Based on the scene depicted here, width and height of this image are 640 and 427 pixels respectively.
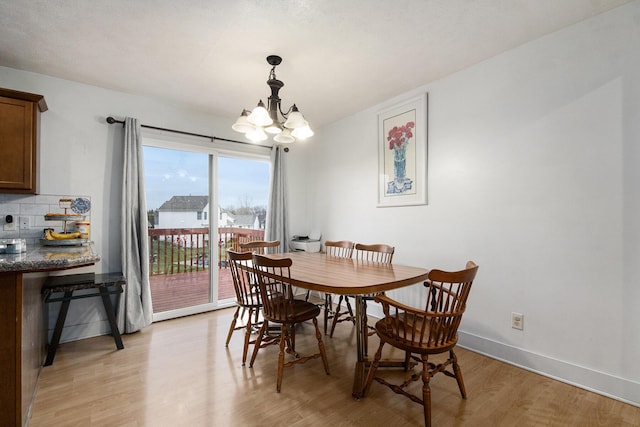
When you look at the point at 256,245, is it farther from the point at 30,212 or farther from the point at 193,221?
the point at 30,212

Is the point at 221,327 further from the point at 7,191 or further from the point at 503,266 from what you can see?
the point at 503,266

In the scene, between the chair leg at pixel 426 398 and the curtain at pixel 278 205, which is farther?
the curtain at pixel 278 205

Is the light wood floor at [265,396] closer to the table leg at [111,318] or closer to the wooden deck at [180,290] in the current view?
the table leg at [111,318]

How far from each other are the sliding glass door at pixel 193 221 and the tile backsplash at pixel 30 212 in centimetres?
82

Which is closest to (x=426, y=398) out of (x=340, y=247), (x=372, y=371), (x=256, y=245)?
(x=372, y=371)

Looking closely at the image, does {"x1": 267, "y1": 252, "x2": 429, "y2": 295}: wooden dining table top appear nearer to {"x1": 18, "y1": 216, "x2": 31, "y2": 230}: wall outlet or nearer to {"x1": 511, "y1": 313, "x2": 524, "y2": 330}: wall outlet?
{"x1": 511, "y1": 313, "x2": 524, "y2": 330}: wall outlet

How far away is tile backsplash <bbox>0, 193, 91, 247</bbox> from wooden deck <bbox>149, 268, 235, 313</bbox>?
113 centimetres

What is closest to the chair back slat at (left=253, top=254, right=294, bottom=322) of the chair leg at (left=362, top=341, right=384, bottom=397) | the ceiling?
the chair leg at (left=362, top=341, right=384, bottom=397)

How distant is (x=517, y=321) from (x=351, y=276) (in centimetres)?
146

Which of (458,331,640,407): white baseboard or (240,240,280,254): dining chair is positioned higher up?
(240,240,280,254): dining chair

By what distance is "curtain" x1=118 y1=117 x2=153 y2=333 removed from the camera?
2.99m

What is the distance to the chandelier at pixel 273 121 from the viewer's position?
217 cm

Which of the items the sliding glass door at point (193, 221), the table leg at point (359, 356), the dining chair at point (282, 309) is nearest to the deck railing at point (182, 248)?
the sliding glass door at point (193, 221)

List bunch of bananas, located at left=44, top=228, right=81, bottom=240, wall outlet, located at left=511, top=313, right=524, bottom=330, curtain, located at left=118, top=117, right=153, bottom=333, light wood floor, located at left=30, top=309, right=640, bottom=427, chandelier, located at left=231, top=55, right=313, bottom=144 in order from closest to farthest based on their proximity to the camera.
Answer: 1. light wood floor, located at left=30, top=309, right=640, bottom=427
2. chandelier, located at left=231, top=55, right=313, bottom=144
3. wall outlet, located at left=511, top=313, right=524, bottom=330
4. bunch of bananas, located at left=44, top=228, right=81, bottom=240
5. curtain, located at left=118, top=117, right=153, bottom=333
